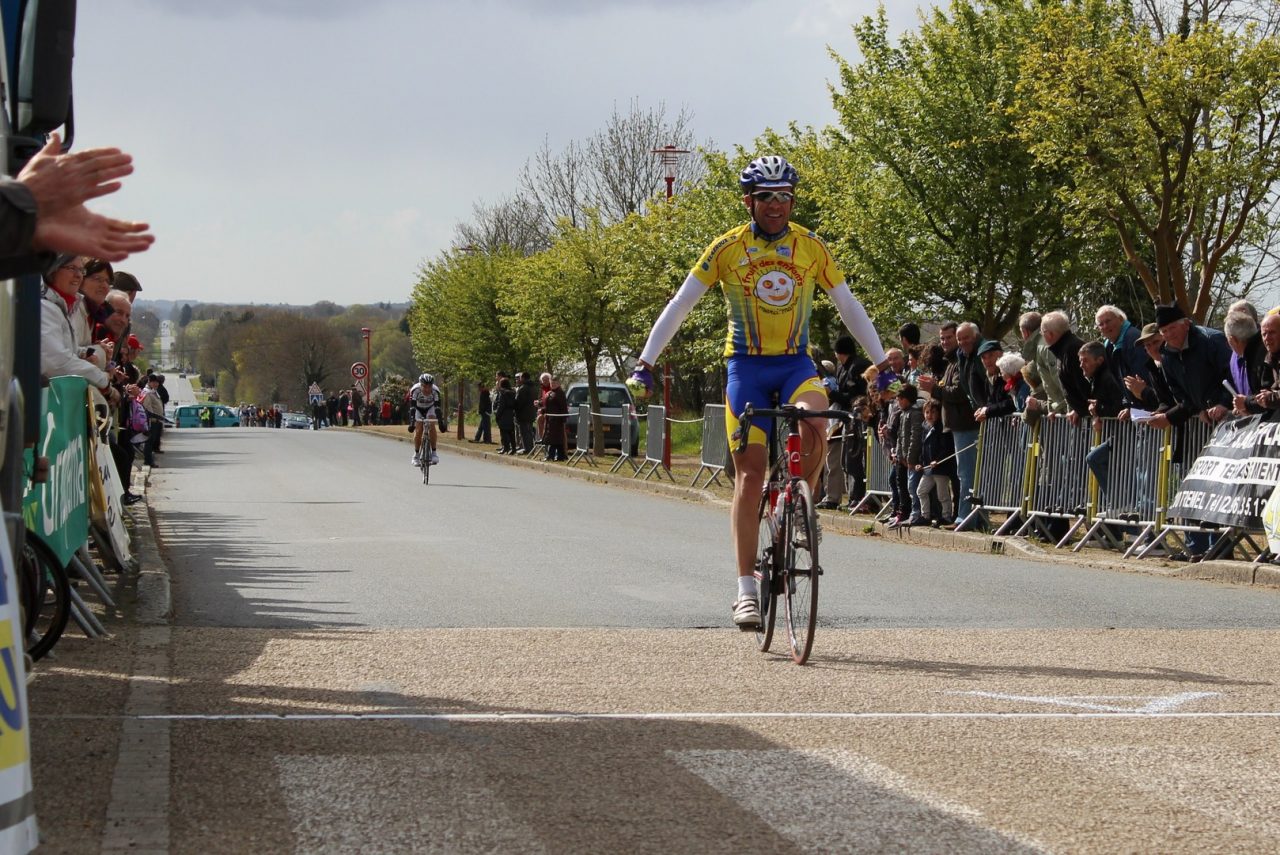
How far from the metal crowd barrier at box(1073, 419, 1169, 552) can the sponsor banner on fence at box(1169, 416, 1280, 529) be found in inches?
16.5

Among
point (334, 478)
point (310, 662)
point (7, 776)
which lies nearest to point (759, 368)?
point (310, 662)

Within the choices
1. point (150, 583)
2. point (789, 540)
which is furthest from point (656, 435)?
point (789, 540)

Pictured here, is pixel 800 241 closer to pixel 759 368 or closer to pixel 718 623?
pixel 759 368

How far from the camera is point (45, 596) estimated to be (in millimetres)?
7637

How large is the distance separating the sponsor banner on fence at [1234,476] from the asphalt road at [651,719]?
117 cm

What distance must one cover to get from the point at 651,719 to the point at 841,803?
1.39m

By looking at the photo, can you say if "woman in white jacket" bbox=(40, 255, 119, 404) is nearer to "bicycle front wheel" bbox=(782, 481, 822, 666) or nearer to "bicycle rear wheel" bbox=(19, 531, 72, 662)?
"bicycle rear wheel" bbox=(19, 531, 72, 662)

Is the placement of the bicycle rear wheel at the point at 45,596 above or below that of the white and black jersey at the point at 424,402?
below

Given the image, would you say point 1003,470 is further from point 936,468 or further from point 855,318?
point 855,318

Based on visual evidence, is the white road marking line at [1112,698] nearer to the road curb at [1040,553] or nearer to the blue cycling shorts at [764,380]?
the blue cycling shorts at [764,380]

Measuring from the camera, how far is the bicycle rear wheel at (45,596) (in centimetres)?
725

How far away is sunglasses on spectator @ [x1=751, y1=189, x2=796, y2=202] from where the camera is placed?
8.09m

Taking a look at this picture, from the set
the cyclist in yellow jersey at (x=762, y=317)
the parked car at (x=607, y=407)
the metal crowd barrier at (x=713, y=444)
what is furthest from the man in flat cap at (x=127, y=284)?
the parked car at (x=607, y=407)

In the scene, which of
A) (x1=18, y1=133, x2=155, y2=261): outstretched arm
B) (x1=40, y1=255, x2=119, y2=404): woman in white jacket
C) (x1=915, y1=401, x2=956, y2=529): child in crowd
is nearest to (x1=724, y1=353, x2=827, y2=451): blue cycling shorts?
(x1=40, y1=255, x2=119, y2=404): woman in white jacket
